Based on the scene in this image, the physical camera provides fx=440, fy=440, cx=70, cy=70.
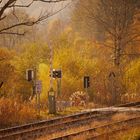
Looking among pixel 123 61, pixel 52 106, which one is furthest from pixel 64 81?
pixel 52 106

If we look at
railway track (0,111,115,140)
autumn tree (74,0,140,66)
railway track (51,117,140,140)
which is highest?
autumn tree (74,0,140,66)

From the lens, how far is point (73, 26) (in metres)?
53.8

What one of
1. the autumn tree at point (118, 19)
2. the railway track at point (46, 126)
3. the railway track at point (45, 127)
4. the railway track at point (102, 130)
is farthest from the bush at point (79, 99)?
the railway track at point (102, 130)

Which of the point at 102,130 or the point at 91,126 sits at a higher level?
the point at 102,130

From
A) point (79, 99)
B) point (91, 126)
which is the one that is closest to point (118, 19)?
point (79, 99)

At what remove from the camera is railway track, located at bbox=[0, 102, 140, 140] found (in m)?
14.2

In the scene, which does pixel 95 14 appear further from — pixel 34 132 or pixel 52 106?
pixel 34 132

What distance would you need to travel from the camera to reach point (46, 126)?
15.9 m

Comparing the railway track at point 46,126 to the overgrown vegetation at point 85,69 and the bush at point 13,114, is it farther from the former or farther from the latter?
the overgrown vegetation at point 85,69

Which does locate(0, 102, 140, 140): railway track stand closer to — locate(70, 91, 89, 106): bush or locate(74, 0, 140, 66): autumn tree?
locate(70, 91, 89, 106): bush

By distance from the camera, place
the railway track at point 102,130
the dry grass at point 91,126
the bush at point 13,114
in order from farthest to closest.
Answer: the bush at point 13,114
the dry grass at point 91,126
the railway track at point 102,130

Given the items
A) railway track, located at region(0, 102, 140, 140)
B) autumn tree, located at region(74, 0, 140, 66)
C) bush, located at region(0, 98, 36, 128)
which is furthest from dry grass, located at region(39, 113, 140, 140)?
autumn tree, located at region(74, 0, 140, 66)

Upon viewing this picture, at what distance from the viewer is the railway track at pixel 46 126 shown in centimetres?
1424

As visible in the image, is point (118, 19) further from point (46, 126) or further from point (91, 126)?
point (46, 126)
